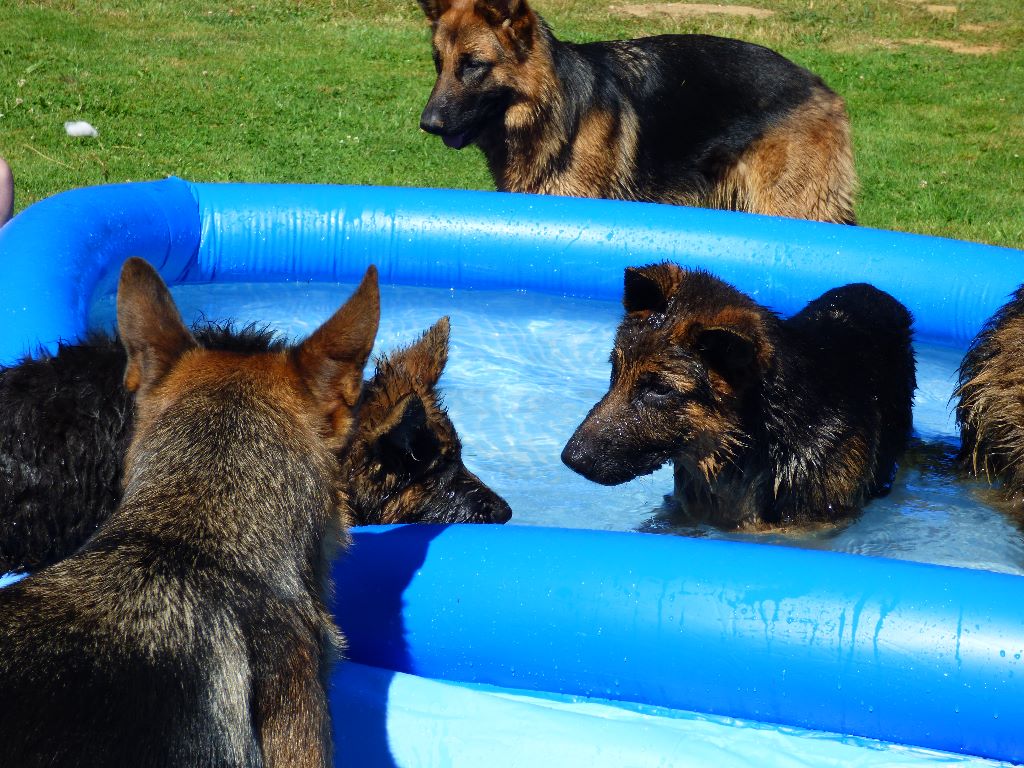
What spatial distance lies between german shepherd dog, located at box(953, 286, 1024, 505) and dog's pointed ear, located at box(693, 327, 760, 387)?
134 centimetres

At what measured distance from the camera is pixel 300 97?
1406 cm

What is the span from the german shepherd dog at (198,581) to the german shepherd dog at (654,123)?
5433mm

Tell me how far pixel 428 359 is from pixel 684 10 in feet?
47.2

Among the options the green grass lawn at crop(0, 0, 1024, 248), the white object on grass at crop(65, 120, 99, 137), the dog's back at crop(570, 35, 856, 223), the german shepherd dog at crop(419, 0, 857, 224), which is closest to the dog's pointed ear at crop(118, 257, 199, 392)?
the german shepherd dog at crop(419, 0, 857, 224)


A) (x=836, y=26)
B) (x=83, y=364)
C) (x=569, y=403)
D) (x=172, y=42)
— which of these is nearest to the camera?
(x=83, y=364)

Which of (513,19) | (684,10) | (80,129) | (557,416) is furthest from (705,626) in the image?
(684,10)

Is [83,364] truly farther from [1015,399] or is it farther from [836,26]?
[836,26]

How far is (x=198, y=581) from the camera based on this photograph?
10.5ft

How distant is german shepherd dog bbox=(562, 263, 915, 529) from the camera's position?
207 inches

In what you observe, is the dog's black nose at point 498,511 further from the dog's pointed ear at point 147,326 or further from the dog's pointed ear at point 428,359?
the dog's pointed ear at point 147,326

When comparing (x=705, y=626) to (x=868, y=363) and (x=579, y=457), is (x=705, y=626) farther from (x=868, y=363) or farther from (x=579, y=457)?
(x=868, y=363)

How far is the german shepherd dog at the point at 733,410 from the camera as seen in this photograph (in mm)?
5270

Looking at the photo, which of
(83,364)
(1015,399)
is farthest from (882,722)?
(83,364)

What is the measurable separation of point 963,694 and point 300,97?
11.7 metres
